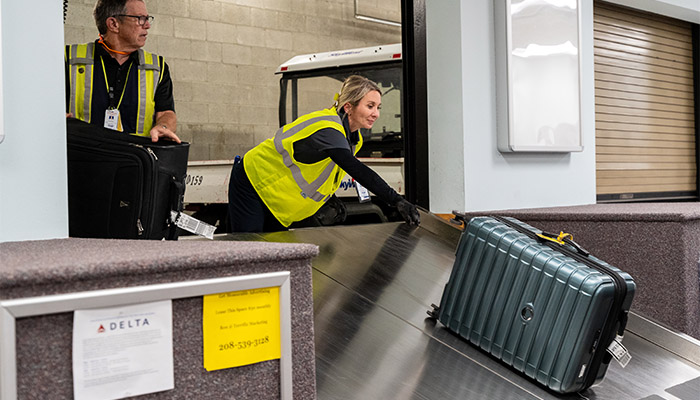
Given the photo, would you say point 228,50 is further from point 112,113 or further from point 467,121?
point 112,113

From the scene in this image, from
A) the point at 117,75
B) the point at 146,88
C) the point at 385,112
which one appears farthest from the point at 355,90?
the point at 385,112

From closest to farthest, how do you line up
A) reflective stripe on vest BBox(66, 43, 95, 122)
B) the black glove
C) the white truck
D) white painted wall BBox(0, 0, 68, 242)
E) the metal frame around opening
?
1. the metal frame around opening
2. white painted wall BBox(0, 0, 68, 242)
3. reflective stripe on vest BBox(66, 43, 95, 122)
4. the black glove
5. the white truck

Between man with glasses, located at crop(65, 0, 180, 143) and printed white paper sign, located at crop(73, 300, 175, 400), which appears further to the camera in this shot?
man with glasses, located at crop(65, 0, 180, 143)

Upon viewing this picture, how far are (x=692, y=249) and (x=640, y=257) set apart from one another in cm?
23

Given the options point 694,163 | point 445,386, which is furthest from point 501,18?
point 694,163

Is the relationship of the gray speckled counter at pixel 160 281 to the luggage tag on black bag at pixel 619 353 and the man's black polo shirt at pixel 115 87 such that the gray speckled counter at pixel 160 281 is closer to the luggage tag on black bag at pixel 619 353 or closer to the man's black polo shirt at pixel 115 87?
the luggage tag on black bag at pixel 619 353

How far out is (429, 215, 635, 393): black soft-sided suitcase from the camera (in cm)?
197

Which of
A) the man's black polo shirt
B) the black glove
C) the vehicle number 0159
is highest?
the man's black polo shirt

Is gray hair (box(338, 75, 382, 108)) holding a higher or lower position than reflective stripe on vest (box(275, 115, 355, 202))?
higher

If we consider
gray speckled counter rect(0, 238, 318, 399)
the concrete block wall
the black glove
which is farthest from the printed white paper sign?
the concrete block wall

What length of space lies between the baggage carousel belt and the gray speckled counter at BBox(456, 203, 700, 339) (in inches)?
19.1

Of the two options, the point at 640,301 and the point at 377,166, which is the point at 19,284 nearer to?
the point at 640,301

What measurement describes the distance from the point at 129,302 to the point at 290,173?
8.09 ft

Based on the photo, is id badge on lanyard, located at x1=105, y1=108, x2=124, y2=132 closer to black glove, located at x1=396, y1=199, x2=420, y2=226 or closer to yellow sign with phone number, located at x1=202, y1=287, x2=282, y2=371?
black glove, located at x1=396, y1=199, x2=420, y2=226
